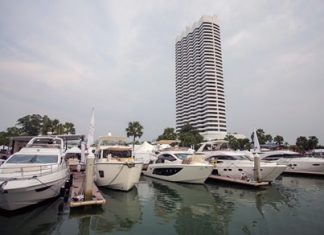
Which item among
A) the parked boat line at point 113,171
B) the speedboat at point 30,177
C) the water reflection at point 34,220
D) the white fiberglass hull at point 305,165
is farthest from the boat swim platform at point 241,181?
the water reflection at point 34,220

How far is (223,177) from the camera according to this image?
20.8 meters

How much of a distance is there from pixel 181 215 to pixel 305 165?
19.5 m

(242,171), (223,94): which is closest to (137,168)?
(242,171)

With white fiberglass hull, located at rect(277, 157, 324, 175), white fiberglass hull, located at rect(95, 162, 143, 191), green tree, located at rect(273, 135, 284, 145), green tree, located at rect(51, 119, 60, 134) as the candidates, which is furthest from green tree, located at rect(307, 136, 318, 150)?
green tree, located at rect(51, 119, 60, 134)

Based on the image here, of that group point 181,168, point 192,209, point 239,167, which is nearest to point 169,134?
point 239,167

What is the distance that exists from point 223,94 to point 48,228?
163 m

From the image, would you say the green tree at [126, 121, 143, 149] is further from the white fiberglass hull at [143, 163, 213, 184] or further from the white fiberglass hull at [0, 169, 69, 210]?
the white fiberglass hull at [0, 169, 69, 210]

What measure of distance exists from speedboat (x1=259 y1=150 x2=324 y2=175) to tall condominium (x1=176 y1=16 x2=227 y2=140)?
119 meters

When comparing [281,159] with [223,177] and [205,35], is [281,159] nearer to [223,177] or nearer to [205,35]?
[223,177]

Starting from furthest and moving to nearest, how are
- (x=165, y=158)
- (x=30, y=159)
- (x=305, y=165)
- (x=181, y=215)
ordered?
(x=305, y=165), (x=165, y=158), (x=30, y=159), (x=181, y=215)

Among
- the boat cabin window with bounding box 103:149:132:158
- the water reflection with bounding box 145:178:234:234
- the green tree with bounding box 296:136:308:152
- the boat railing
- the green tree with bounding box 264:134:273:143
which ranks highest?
the green tree with bounding box 264:134:273:143

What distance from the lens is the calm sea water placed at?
9391 millimetres

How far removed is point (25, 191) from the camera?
33.5 feet

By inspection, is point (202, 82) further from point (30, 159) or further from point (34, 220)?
point (34, 220)
